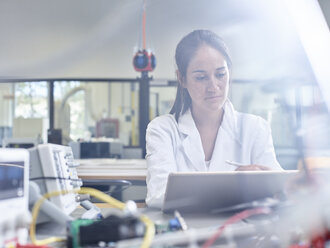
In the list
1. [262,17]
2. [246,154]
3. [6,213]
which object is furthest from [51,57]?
[6,213]

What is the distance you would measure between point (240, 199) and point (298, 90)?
3.04 metres

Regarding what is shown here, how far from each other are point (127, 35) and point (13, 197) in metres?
3.39

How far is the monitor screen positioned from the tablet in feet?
1.23

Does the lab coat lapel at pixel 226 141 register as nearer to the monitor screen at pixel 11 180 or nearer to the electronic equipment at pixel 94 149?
the monitor screen at pixel 11 180

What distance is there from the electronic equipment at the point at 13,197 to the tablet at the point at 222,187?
37 centimetres

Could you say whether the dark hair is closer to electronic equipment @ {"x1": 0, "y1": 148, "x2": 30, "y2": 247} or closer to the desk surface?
the desk surface

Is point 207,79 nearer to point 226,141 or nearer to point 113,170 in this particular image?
point 226,141

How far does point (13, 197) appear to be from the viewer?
571 mm

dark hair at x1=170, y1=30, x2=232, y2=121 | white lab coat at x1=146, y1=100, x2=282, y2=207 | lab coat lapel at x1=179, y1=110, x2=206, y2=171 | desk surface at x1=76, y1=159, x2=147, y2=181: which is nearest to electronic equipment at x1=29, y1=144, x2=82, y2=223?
white lab coat at x1=146, y1=100, x2=282, y2=207

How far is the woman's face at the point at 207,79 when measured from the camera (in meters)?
1.74

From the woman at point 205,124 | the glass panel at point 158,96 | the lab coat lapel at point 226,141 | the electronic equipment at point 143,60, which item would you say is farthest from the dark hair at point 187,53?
the glass panel at point 158,96

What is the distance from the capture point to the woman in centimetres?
161

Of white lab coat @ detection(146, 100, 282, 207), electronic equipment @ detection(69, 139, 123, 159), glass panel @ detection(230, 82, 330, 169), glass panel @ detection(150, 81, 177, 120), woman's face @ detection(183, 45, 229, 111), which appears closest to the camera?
white lab coat @ detection(146, 100, 282, 207)

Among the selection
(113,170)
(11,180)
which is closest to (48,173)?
(11,180)
